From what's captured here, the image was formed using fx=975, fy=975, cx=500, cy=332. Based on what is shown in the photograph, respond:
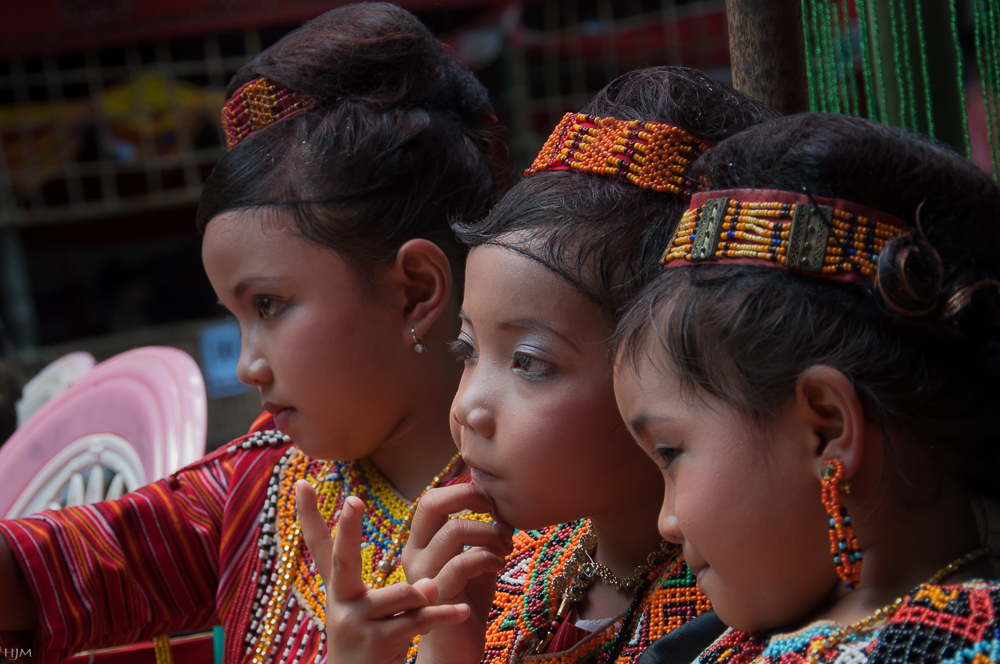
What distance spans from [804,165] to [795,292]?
11cm

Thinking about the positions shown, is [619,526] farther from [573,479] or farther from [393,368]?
[393,368]

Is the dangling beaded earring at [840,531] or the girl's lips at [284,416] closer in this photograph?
the dangling beaded earring at [840,531]

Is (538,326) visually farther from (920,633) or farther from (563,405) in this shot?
(920,633)

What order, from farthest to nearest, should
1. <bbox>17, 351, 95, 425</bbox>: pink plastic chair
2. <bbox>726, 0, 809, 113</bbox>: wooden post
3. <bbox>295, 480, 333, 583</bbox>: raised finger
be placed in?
<bbox>17, 351, 95, 425</bbox>: pink plastic chair, <bbox>726, 0, 809, 113</bbox>: wooden post, <bbox>295, 480, 333, 583</bbox>: raised finger

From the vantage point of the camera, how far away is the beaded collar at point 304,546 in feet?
4.47

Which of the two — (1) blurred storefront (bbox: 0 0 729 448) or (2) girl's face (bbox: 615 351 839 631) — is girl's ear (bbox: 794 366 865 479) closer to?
(2) girl's face (bbox: 615 351 839 631)

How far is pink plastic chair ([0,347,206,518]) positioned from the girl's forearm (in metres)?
0.34

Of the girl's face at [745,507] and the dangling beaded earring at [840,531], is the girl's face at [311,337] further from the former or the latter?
the dangling beaded earring at [840,531]

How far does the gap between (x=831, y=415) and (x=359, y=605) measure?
487 mm

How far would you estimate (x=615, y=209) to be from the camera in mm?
1040

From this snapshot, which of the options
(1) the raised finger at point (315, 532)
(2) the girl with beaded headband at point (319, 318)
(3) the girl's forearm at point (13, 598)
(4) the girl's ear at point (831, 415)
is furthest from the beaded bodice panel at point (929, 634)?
(3) the girl's forearm at point (13, 598)

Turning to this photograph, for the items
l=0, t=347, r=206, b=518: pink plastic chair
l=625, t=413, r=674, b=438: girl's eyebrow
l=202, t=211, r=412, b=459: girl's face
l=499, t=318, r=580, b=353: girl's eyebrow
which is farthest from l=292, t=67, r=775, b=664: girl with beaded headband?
l=0, t=347, r=206, b=518: pink plastic chair

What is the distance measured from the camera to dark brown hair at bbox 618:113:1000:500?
2.59 ft

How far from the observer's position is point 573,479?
→ 1.02 m
